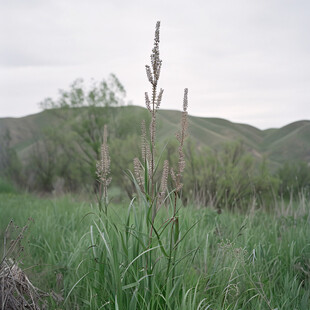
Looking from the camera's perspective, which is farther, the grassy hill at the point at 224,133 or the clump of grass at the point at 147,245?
the grassy hill at the point at 224,133

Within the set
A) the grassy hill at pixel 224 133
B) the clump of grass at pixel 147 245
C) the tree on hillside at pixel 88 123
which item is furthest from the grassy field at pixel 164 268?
the grassy hill at pixel 224 133

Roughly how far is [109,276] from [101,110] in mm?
18472

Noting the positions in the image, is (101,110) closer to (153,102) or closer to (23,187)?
(23,187)

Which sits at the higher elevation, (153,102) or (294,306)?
(153,102)

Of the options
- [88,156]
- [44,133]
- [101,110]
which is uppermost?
[101,110]

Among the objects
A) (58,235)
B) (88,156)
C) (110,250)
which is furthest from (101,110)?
(110,250)

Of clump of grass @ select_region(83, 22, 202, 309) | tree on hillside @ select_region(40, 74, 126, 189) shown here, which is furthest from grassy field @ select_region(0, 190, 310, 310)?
tree on hillside @ select_region(40, 74, 126, 189)

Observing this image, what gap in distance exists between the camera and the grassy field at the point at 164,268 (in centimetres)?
248

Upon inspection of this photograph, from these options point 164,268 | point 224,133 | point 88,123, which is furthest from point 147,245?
point 224,133

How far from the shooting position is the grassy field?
2480 mm

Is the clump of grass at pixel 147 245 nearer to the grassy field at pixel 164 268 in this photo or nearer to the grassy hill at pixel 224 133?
the grassy field at pixel 164 268

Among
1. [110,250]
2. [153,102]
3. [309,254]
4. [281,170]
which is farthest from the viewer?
[281,170]

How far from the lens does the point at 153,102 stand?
2.16m

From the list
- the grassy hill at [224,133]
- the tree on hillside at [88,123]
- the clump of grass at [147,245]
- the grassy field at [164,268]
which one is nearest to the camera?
the clump of grass at [147,245]
